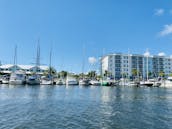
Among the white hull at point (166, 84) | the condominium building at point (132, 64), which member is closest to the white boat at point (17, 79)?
the white hull at point (166, 84)

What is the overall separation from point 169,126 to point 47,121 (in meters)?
12.1

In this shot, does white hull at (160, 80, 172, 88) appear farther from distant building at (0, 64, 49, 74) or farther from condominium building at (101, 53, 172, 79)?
distant building at (0, 64, 49, 74)

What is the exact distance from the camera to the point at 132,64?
181000 mm

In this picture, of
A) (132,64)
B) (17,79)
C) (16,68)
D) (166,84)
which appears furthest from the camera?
(132,64)

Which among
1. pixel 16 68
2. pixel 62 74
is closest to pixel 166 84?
→ pixel 62 74

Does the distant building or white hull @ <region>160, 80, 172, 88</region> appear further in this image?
the distant building

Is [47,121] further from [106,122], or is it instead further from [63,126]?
[106,122]

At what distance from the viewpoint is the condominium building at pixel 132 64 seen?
177688mm

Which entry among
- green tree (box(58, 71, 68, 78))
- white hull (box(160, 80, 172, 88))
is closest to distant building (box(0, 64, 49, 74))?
green tree (box(58, 71, 68, 78))

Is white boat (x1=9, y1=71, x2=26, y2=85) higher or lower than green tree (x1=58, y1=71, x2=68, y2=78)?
lower

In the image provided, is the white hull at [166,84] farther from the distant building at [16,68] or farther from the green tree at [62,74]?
the distant building at [16,68]

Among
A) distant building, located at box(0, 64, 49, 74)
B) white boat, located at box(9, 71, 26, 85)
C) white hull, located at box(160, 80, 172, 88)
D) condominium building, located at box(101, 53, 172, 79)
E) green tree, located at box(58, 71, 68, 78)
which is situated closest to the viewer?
white boat, located at box(9, 71, 26, 85)

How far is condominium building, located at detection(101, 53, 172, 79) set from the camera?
178 metres

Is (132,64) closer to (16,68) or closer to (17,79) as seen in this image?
(16,68)
